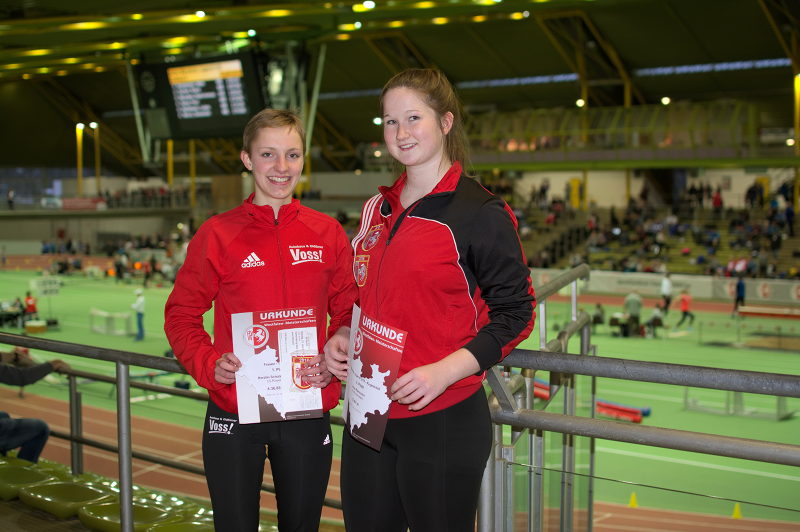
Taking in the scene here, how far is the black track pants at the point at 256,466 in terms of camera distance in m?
2.22

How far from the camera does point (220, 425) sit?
7.34ft

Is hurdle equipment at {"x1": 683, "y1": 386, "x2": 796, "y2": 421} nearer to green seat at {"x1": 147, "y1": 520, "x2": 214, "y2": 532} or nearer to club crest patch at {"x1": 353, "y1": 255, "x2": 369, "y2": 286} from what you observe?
green seat at {"x1": 147, "y1": 520, "x2": 214, "y2": 532}

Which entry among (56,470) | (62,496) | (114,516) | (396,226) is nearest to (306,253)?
A: (396,226)

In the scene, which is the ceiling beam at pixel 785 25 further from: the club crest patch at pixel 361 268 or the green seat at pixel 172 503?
the club crest patch at pixel 361 268

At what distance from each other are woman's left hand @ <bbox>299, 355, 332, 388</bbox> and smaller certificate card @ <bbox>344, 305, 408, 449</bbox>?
270 millimetres

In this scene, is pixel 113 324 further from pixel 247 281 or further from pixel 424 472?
pixel 424 472

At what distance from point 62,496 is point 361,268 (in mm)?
2109

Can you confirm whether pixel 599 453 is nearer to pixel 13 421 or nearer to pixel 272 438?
pixel 13 421

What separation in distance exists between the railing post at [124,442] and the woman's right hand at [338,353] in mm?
909

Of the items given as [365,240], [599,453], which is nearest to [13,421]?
[365,240]

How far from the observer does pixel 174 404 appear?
4113 millimetres

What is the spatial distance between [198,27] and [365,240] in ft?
62.2

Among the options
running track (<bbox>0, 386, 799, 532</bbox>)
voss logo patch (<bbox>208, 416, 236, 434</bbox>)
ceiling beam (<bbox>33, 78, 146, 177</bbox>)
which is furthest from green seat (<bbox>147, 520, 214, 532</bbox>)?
ceiling beam (<bbox>33, 78, 146, 177</bbox>)

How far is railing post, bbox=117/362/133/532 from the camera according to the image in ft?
8.80
